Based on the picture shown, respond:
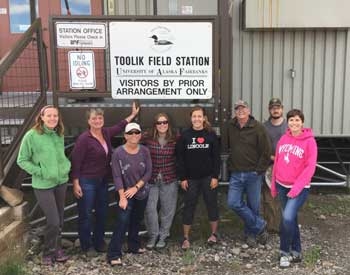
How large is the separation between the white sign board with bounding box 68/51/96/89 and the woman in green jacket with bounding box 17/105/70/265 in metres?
0.72

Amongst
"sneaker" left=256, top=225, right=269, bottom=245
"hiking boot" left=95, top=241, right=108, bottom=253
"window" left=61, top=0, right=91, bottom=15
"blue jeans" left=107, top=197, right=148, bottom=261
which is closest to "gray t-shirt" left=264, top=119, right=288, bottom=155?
"sneaker" left=256, top=225, right=269, bottom=245

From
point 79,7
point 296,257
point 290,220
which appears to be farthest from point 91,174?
point 79,7

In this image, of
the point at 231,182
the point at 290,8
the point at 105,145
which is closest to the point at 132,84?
the point at 105,145

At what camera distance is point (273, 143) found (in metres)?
5.39

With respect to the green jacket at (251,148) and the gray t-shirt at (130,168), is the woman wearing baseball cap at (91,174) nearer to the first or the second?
the gray t-shirt at (130,168)

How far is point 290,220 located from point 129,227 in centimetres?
161

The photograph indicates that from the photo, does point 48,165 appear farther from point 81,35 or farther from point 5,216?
point 81,35

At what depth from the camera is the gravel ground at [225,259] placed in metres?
4.81

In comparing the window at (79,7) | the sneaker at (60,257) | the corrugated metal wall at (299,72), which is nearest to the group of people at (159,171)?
the sneaker at (60,257)

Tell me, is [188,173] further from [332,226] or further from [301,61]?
[301,61]

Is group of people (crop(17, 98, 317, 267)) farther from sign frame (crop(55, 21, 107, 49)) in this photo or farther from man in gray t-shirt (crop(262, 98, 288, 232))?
sign frame (crop(55, 21, 107, 49))

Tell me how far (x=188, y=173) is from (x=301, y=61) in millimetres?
2909

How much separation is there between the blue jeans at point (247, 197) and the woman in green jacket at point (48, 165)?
67.9 inches

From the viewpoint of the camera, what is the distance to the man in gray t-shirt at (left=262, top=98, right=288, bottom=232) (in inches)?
211
